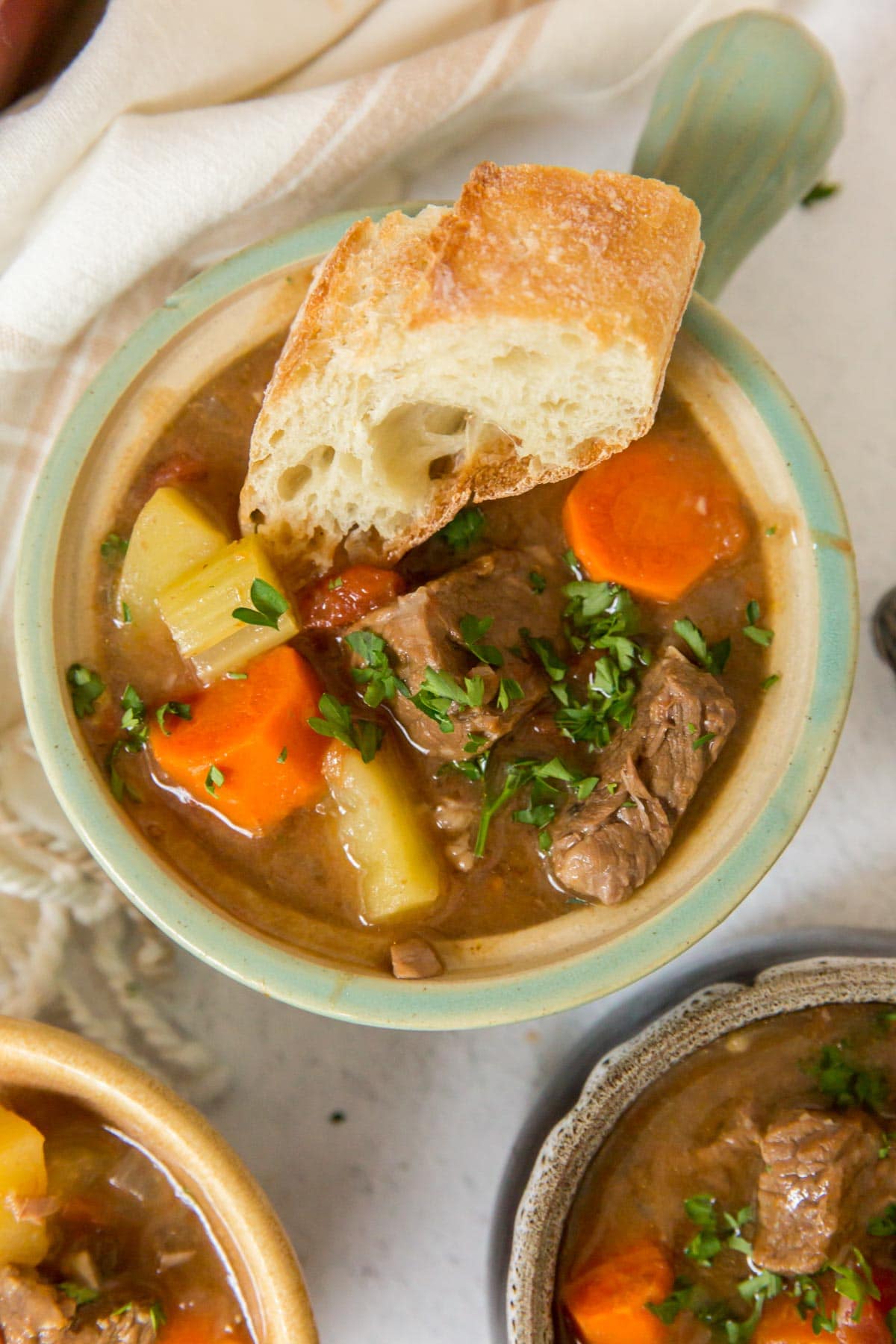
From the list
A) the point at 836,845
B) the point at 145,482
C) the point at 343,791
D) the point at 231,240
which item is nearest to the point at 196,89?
the point at 231,240

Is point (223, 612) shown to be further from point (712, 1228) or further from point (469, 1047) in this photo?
point (712, 1228)

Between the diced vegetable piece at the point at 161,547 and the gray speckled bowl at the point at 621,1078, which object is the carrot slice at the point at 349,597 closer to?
the diced vegetable piece at the point at 161,547

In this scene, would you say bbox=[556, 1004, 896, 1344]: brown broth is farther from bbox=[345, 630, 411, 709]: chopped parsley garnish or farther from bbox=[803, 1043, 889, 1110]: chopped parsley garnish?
bbox=[345, 630, 411, 709]: chopped parsley garnish

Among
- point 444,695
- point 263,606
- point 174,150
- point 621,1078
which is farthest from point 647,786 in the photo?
point 174,150

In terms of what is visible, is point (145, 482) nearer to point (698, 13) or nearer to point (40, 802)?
point (40, 802)

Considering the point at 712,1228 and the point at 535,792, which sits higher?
the point at 535,792

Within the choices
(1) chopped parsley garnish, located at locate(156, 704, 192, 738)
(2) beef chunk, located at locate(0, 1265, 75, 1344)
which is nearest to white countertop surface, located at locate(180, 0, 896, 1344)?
(2) beef chunk, located at locate(0, 1265, 75, 1344)

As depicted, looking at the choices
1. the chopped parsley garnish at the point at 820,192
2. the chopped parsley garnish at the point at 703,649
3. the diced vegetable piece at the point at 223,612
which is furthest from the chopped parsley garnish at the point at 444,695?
the chopped parsley garnish at the point at 820,192
